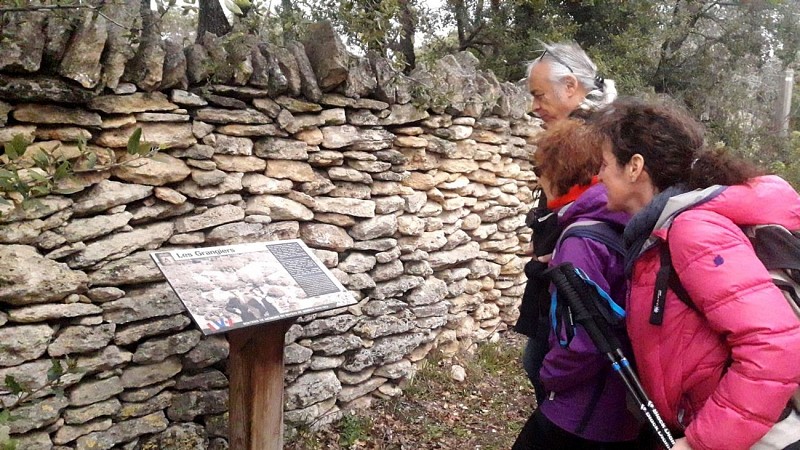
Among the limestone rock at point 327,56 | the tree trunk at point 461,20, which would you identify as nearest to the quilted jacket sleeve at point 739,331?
the limestone rock at point 327,56

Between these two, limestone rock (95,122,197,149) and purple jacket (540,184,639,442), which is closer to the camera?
purple jacket (540,184,639,442)

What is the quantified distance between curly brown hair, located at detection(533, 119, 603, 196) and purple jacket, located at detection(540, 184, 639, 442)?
167 millimetres

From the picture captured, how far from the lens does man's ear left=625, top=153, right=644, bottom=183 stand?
6.03ft

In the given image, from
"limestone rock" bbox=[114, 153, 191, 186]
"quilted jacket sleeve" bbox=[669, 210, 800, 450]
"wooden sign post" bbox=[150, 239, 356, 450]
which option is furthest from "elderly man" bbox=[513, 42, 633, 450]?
"limestone rock" bbox=[114, 153, 191, 186]

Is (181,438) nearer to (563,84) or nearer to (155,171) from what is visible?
(155,171)

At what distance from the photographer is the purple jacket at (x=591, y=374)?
1.93 metres

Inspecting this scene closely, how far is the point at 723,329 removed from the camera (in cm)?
147

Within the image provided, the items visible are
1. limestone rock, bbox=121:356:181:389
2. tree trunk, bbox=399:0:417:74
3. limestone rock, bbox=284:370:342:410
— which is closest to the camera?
limestone rock, bbox=121:356:181:389

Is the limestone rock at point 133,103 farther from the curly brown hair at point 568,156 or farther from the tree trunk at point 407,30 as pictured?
the tree trunk at point 407,30

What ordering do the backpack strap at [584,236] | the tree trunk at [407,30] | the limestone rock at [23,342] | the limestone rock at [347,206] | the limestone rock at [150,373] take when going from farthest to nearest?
the tree trunk at [407,30], the limestone rock at [347,206], the limestone rock at [150,373], the limestone rock at [23,342], the backpack strap at [584,236]

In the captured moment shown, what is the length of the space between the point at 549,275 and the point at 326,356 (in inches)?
74.2

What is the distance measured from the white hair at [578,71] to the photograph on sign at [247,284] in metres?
1.44

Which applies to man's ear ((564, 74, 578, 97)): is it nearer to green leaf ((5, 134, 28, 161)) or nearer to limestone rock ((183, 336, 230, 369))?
limestone rock ((183, 336, 230, 369))

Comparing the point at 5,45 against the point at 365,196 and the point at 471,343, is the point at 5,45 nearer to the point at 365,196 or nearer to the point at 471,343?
the point at 365,196
